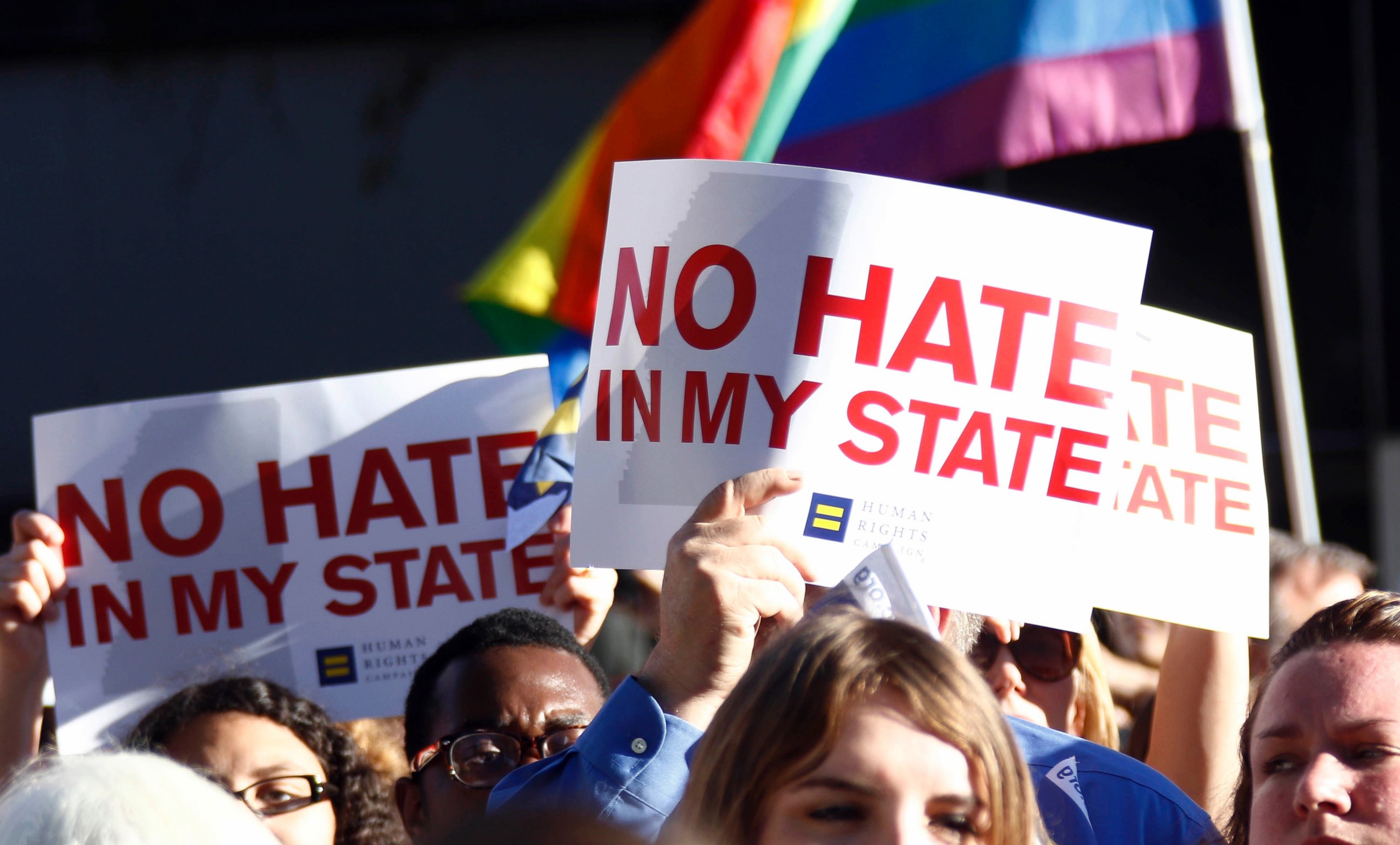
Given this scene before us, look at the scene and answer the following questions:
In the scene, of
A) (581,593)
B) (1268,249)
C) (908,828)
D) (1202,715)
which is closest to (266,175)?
(581,593)

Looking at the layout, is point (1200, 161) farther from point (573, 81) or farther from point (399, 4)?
point (399, 4)

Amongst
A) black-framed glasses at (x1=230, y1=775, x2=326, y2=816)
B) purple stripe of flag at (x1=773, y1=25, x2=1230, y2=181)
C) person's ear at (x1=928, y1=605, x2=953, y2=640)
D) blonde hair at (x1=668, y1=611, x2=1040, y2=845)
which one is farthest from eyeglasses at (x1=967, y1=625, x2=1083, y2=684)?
purple stripe of flag at (x1=773, y1=25, x2=1230, y2=181)

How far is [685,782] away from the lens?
72.4 inches

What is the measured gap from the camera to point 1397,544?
6.64m

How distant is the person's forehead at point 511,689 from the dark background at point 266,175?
519 cm

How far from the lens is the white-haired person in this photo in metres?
1.51

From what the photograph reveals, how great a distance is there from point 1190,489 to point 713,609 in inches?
48.4

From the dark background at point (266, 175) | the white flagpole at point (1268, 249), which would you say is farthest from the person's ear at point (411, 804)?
the dark background at point (266, 175)

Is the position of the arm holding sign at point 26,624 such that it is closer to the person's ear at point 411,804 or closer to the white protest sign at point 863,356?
the person's ear at point 411,804

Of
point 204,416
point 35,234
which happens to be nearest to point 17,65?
point 35,234

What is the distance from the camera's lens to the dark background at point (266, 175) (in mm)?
7953

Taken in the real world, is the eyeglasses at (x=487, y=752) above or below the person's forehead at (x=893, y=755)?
below

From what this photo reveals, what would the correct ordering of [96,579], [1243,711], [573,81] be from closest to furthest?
[1243,711] < [96,579] < [573,81]

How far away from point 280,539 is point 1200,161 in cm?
→ 492
